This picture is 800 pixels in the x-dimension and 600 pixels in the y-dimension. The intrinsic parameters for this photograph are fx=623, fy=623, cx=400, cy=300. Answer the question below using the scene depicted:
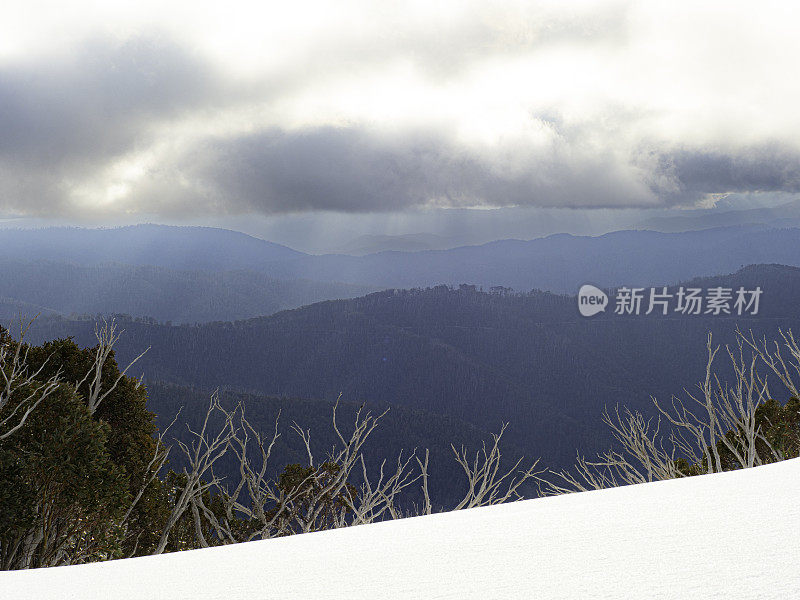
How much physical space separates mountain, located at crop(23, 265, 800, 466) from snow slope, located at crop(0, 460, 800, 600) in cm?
13497

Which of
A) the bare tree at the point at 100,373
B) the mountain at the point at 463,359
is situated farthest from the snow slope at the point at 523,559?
the mountain at the point at 463,359

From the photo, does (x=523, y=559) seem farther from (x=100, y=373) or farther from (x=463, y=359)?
(x=463, y=359)

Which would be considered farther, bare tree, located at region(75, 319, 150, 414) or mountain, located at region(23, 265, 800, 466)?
mountain, located at region(23, 265, 800, 466)

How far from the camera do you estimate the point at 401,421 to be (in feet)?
353

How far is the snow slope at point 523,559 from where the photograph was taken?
2.47m

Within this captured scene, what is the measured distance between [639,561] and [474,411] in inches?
5778

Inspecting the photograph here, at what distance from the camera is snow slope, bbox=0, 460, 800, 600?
2473mm

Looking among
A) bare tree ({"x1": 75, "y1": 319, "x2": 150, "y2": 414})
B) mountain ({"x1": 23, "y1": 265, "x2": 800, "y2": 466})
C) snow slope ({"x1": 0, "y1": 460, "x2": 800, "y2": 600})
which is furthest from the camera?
mountain ({"x1": 23, "y1": 265, "x2": 800, "y2": 466})

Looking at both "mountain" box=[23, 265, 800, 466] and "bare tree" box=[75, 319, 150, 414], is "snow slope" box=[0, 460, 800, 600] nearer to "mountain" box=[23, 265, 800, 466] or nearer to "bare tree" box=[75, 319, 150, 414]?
"bare tree" box=[75, 319, 150, 414]

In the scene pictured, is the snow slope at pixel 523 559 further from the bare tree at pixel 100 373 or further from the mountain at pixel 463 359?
the mountain at pixel 463 359

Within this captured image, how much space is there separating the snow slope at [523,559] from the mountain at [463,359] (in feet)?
443

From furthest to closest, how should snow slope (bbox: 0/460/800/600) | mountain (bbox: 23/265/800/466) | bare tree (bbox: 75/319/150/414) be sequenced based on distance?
mountain (bbox: 23/265/800/466)
bare tree (bbox: 75/319/150/414)
snow slope (bbox: 0/460/800/600)

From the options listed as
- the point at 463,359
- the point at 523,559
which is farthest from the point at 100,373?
the point at 463,359

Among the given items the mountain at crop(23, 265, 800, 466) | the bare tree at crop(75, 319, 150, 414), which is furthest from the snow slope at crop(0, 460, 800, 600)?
the mountain at crop(23, 265, 800, 466)
